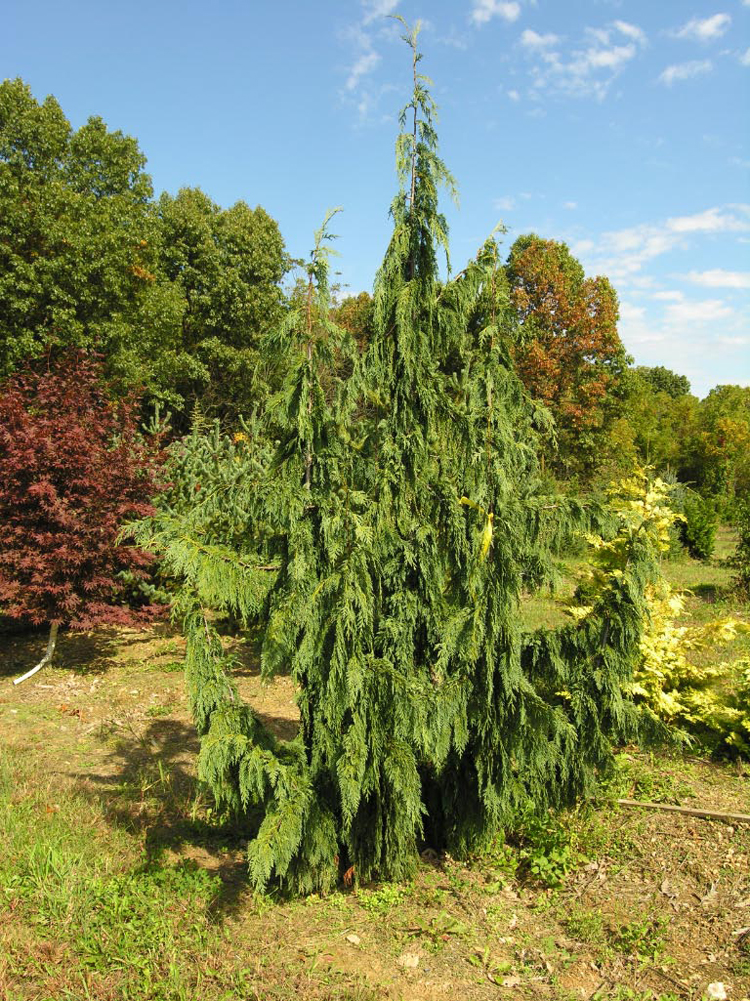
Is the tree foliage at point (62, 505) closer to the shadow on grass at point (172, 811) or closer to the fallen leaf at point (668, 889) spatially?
the shadow on grass at point (172, 811)

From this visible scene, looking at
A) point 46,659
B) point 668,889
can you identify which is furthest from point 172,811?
point 46,659

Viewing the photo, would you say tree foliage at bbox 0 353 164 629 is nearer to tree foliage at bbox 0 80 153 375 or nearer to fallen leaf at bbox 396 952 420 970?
fallen leaf at bbox 396 952 420 970

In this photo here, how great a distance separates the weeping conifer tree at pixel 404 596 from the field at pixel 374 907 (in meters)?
0.34

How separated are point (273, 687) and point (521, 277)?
20.7m

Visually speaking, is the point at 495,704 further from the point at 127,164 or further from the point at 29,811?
the point at 127,164

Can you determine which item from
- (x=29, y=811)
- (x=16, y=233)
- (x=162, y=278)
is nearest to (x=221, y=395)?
(x=162, y=278)

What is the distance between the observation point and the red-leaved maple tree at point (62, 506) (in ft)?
24.5

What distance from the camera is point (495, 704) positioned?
391 centimetres

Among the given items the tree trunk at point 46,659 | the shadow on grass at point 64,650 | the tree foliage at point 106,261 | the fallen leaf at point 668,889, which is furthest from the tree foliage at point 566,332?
the fallen leaf at point 668,889

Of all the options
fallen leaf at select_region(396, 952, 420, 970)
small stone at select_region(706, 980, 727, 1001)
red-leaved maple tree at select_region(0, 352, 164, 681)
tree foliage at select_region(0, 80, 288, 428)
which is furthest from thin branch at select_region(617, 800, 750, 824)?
tree foliage at select_region(0, 80, 288, 428)

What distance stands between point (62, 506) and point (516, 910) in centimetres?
638

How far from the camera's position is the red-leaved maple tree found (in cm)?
748

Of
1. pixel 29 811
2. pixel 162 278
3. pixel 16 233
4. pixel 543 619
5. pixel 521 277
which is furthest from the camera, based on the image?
pixel 521 277

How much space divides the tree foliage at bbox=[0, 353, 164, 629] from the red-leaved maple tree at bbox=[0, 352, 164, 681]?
0.01 metres
